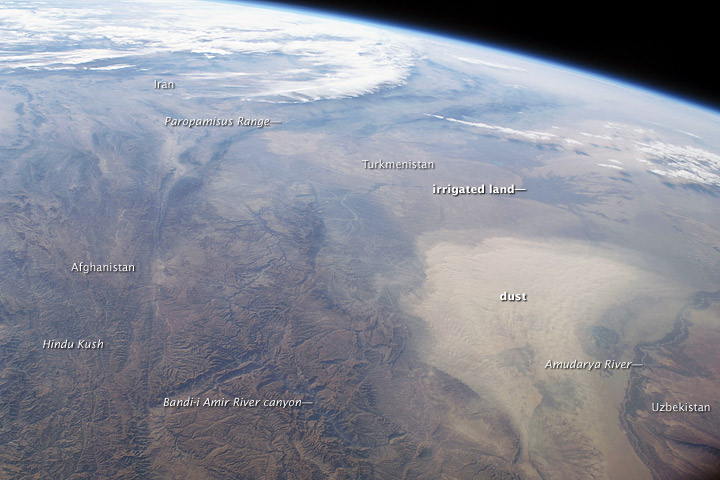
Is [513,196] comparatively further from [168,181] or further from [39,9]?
[39,9]

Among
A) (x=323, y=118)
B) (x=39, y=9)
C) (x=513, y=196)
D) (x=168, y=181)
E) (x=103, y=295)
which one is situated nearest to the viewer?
(x=103, y=295)

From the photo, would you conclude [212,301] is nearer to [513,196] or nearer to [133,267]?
[133,267]

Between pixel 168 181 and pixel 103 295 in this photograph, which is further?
pixel 168 181

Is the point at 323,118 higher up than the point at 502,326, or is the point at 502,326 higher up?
the point at 323,118

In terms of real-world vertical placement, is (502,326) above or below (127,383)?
above

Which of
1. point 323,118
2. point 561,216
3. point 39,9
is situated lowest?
Result: point 561,216

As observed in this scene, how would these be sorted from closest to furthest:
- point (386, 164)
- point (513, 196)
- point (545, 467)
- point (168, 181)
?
point (545, 467), point (168, 181), point (513, 196), point (386, 164)

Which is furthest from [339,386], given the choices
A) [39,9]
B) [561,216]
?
[39,9]

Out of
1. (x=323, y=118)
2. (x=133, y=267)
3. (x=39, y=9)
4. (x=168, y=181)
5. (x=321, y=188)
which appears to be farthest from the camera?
(x=39, y=9)

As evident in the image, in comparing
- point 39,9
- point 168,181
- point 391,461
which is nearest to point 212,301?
point 391,461
